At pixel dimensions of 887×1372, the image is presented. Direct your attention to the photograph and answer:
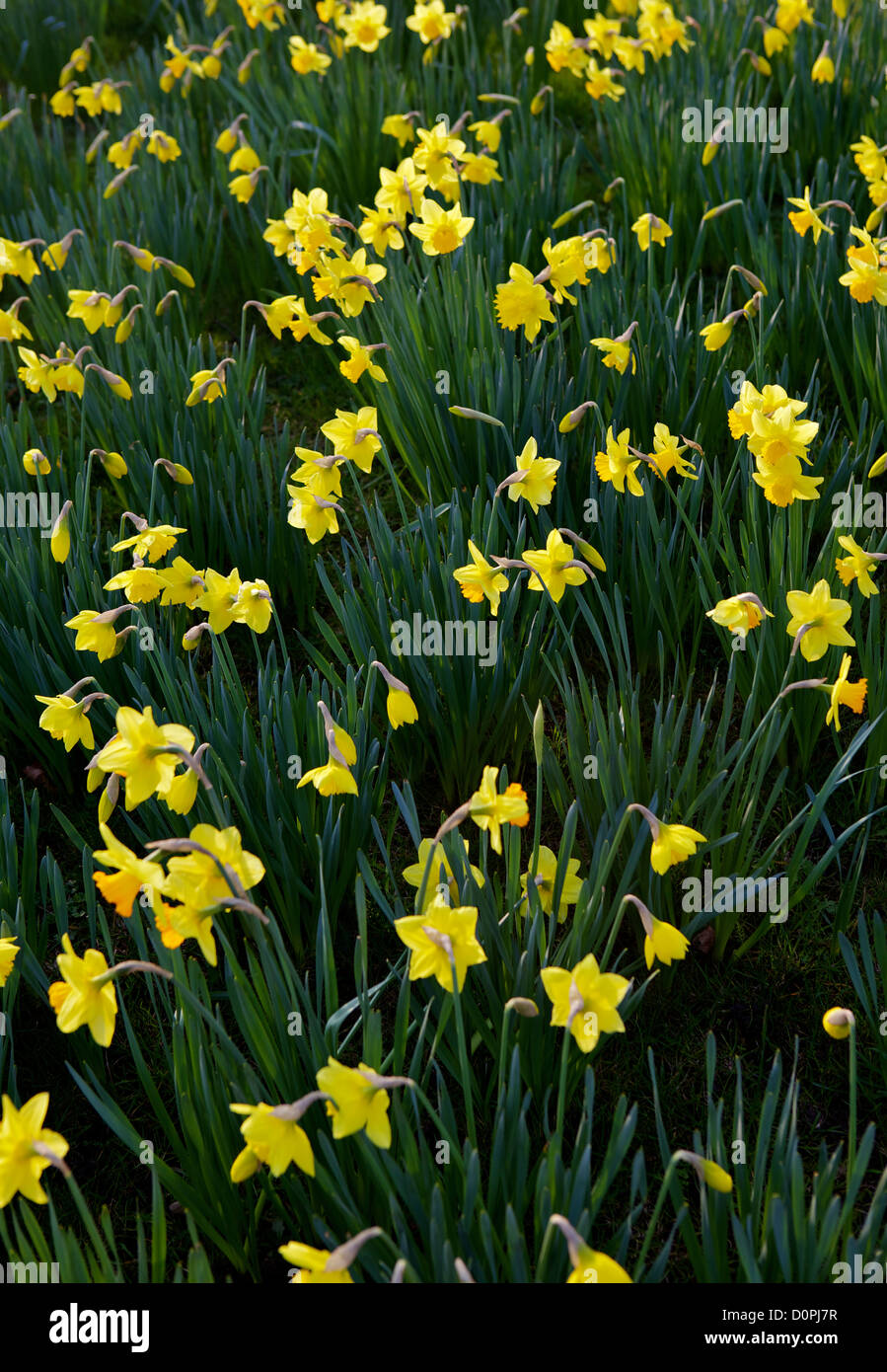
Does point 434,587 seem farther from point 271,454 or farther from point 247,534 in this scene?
point 271,454

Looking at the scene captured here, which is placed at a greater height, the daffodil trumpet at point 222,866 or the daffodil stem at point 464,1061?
the daffodil trumpet at point 222,866

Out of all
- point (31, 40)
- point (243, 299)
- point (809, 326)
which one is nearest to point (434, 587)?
point (809, 326)

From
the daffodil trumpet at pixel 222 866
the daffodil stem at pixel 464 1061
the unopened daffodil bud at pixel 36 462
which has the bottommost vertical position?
the daffodil stem at pixel 464 1061

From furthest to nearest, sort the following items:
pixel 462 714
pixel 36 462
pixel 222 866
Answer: pixel 36 462 < pixel 462 714 < pixel 222 866

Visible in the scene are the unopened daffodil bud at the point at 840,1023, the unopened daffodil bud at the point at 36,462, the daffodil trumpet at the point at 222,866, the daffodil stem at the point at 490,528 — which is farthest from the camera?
the unopened daffodil bud at the point at 36,462

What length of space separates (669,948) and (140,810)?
3.25 feet

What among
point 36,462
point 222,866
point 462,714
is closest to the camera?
point 222,866

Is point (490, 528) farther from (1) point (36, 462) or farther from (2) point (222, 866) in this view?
(1) point (36, 462)

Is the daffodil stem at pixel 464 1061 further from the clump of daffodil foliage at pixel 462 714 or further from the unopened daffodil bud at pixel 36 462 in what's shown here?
the unopened daffodil bud at pixel 36 462

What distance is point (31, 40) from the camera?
4.89 meters

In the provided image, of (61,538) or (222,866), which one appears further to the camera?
(61,538)

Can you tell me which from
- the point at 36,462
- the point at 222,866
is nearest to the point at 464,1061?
the point at 222,866

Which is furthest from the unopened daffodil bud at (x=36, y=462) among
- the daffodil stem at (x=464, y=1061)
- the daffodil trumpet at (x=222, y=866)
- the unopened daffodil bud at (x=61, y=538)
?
the daffodil stem at (x=464, y=1061)

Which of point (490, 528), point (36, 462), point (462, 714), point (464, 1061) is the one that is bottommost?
point (464, 1061)
